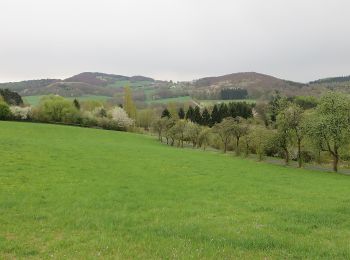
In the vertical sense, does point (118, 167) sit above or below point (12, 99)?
below

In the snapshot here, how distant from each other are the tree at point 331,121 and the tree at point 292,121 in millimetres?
1691

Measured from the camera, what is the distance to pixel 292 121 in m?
56.1

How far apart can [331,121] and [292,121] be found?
617 cm

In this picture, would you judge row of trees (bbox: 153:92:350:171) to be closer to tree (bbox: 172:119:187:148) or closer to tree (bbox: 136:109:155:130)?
tree (bbox: 172:119:187:148)

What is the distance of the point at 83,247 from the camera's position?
35.8 feet

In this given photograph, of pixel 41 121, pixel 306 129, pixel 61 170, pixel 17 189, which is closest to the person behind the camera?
pixel 17 189

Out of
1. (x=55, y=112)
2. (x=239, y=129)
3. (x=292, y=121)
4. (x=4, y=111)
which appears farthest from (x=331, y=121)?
(x=4, y=111)

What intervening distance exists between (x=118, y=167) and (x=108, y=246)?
86.1 feet

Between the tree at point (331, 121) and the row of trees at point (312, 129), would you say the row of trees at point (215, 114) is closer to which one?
the row of trees at point (312, 129)

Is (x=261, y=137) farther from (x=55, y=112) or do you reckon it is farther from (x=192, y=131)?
(x=55, y=112)


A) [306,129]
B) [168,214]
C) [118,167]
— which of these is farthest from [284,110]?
[168,214]

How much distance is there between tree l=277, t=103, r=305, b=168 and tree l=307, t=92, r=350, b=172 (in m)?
1.69

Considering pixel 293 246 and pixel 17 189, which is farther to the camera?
pixel 17 189

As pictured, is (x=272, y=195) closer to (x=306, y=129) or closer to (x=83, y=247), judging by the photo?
(x=83, y=247)
